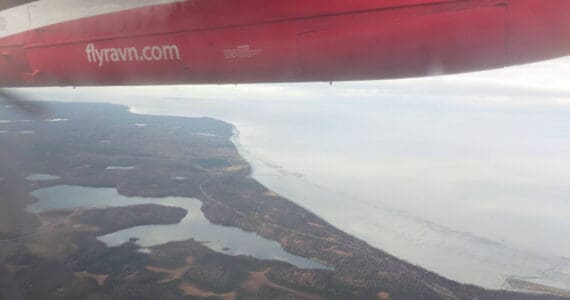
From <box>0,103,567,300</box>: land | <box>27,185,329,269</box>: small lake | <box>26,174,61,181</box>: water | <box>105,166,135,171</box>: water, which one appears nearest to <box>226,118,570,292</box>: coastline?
<box>0,103,567,300</box>: land

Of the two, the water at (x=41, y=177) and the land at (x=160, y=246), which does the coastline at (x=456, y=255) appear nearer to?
the land at (x=160, y=246)

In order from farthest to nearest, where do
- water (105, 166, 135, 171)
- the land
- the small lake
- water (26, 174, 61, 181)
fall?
water (105, 166, 135, 171), water (26, 174, 61, 181), the small lake, the land

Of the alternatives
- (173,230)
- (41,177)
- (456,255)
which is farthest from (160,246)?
(456,255)

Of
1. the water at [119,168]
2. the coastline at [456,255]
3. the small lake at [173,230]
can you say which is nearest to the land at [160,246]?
the water at [119,168]

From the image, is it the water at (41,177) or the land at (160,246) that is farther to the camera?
the water at (41,177)

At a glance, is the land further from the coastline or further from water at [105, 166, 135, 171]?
the coastline

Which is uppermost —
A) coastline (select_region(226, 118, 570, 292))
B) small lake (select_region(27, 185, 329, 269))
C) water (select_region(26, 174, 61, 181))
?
water (select_region(26, 174, 61, 181))
